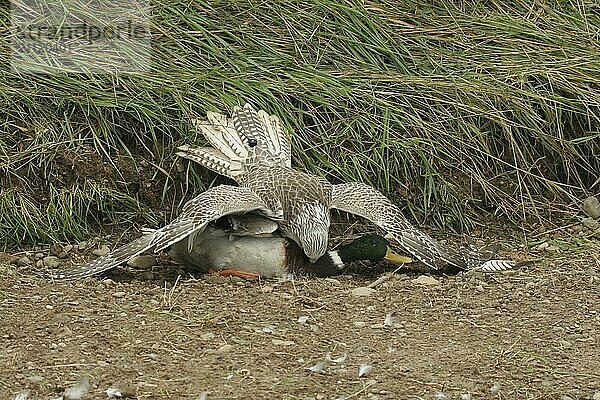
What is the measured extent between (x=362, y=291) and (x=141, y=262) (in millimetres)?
1306

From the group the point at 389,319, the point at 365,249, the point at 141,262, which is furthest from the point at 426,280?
the point at 141,262

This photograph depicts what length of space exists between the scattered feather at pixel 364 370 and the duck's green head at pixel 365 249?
1.56m

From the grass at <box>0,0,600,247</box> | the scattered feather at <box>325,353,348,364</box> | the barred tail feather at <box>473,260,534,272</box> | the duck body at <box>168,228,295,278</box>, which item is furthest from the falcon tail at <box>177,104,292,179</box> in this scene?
the scattered feather at <box>325,353,348,364</box>

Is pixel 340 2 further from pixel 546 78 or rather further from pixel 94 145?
pixel 94 145

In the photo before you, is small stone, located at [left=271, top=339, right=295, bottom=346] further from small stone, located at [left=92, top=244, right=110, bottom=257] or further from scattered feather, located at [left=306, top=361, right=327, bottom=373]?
small stone, located at [left=92, top=244, right=110, bottom=257]

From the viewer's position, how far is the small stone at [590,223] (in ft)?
22.1

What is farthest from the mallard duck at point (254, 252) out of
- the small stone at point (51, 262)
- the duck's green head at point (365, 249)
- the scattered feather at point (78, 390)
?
the scattered feather at point (78, 390)

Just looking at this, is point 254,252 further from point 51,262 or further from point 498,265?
point 498,265

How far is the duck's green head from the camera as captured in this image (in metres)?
6.04

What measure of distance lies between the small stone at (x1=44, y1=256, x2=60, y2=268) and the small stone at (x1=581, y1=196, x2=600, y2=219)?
10.3ft

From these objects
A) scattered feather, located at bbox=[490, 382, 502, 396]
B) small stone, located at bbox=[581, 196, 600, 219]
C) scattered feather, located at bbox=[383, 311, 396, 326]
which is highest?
scattered feather, located at bbox=[490, 382, 502, 396]

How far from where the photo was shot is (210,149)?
651 cm

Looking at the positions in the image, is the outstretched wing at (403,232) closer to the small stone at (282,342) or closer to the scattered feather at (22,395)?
the small stone at (282,342)

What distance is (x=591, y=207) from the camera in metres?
6.91
